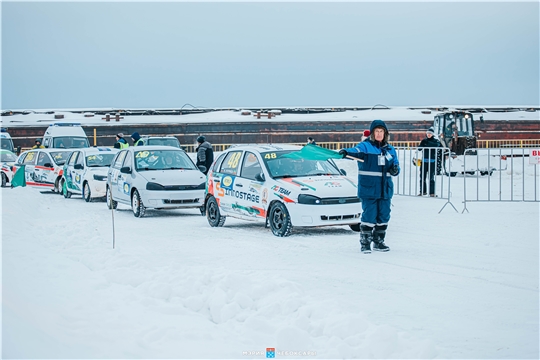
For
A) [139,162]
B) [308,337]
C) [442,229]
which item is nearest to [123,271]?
[308,337]

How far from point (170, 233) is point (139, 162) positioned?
460 centimetres

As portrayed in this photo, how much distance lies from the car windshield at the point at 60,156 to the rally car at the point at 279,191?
10899 millimetres

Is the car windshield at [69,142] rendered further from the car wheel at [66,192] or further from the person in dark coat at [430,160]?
the person in dark coat at [430,160]

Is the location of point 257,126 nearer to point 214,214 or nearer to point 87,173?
point 87,173

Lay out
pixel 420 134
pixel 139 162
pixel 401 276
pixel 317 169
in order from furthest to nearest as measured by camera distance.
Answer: pixel 420 134 < pixel 139 162 < pixel 317 169 < pixel 401 276

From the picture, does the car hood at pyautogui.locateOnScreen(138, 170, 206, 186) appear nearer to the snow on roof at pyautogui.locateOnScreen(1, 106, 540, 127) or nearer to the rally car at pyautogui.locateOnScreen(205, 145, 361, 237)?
the rally car at pyautogui.locateOnScreen(205, 145, 361, 237)

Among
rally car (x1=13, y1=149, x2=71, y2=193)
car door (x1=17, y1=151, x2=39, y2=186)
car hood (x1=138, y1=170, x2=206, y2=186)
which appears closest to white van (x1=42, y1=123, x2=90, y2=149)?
car door (x1=17, y1=151, x2=39, y2=186)

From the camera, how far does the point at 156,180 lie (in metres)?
16.6

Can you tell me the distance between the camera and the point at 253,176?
13438 mm

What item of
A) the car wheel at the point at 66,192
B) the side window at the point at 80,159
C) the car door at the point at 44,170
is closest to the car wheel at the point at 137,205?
the side window at the point at 80,159

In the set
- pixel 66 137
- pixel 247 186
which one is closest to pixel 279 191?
pixel 247 186

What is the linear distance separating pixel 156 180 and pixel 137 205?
77cm

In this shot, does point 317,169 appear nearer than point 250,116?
Yes

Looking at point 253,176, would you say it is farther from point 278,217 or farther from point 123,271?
point 123,271
